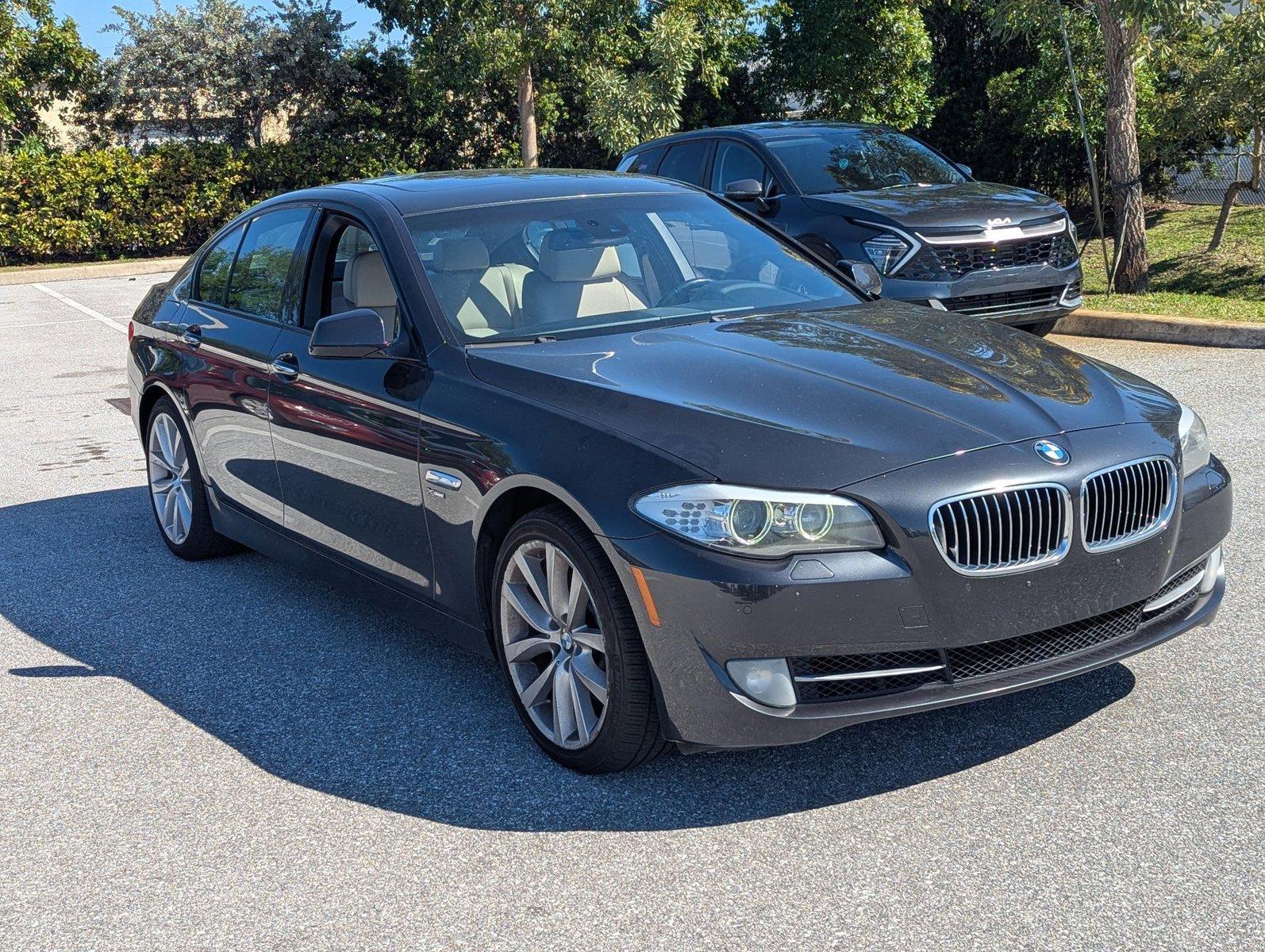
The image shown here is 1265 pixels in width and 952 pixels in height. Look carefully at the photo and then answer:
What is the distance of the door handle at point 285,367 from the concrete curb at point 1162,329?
304 inches

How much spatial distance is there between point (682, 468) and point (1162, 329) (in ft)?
29.0

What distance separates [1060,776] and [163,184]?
24.5 m

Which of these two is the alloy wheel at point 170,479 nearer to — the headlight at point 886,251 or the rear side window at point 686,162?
the headlight at point 886,251

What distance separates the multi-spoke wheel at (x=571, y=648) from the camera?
3662 millimetres

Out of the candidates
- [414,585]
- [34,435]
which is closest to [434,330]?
[414,585]

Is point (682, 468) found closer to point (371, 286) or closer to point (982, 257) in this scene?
point (371, 286)

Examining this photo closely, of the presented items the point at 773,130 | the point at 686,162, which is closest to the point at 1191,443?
the point at 773,130

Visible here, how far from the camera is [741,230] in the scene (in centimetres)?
550

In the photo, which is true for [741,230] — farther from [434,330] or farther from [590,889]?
[590,889]

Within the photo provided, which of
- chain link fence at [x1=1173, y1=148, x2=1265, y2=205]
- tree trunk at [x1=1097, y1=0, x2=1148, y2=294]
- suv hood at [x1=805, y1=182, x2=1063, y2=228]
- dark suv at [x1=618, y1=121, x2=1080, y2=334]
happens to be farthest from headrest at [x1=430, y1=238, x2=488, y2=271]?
chain link fence at [x1=1173, y1=148, x2=1265, y2=205]

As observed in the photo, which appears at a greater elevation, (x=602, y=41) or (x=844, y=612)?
(x=602, y=41)

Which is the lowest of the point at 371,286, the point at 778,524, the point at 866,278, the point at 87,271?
the point at 87,271

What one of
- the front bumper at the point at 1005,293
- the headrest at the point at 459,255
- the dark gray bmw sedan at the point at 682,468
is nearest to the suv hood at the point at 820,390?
the dark gray bmw sedan at the point at 682,468

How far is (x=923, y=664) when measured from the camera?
3.51m
